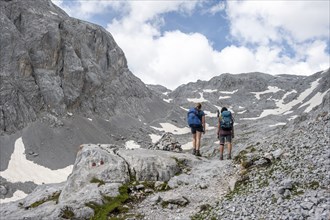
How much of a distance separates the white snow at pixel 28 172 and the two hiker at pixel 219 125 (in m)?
104

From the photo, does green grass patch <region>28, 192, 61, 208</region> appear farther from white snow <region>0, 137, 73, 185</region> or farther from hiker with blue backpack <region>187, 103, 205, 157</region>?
white snow <region>0, 137, 73, 185</region>

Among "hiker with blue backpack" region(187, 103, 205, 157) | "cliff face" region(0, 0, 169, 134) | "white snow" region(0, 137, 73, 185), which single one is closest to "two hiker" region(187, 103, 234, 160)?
"hiker with blue backpack" region(187, 103, 205, 157)

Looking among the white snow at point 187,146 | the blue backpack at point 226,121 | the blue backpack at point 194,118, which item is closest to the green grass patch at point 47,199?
the blue backpack at point 194,118

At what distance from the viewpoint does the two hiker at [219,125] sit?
2278cm

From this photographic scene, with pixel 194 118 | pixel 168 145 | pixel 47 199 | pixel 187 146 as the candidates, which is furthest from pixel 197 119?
Result: pixel 187 146

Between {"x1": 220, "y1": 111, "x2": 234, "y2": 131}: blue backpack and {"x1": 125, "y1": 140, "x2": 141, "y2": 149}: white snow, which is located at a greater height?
{"x1": 125, "y1": 140, "x2": 141, "y2": 149}: white snow

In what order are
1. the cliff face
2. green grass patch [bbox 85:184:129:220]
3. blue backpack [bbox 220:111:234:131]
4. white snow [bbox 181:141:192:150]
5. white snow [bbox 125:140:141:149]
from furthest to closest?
white snow [bbox 125:140:141:149] < white snow [bbox 181:141:192:150] < the cliff face < blue backpack [bbox 220:111:234:131] < green grass patch [bbox 85:184:129:220]

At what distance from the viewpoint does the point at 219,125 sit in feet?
75.7

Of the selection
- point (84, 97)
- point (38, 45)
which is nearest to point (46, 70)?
point (38, 45)

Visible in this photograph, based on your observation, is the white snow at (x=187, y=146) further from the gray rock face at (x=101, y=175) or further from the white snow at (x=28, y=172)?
the gray rock face at (x=101, y=175)

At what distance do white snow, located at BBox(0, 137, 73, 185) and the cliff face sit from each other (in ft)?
64.0

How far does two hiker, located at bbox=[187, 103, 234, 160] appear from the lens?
74.7ft

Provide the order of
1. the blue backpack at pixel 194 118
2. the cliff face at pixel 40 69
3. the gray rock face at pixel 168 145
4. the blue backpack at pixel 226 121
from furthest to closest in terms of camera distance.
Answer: the cliff face at pixel 40 69
the gray rock face at pixel 168 145
the blue backpack at pixel 194 118
the blue backpack at pixel 226 121

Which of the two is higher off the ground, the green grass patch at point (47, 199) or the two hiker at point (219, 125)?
the two hiker at point (219, 125)
